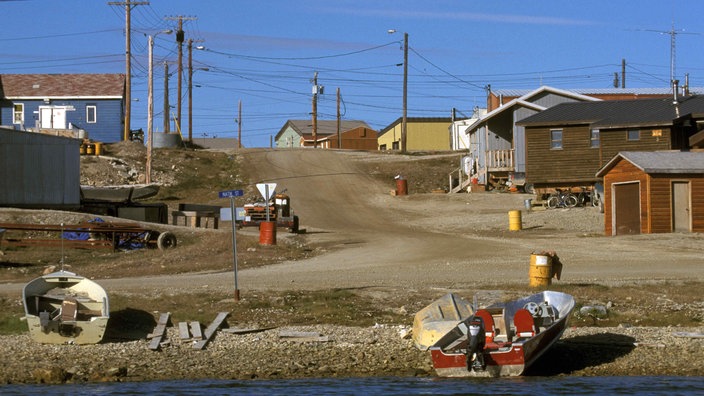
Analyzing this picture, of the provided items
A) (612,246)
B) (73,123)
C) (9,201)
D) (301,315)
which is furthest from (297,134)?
(301,315)

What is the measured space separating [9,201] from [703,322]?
27592 millimetres

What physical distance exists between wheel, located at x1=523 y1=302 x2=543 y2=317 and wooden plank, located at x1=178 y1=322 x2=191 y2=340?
625 cm

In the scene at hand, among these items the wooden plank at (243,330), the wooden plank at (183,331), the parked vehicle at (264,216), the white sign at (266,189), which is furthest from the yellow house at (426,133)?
the wooden plank at (183,331)

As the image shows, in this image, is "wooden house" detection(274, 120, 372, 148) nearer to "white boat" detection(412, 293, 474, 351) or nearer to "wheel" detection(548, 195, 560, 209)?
"wheel" detection(548, 195, 560, 209)

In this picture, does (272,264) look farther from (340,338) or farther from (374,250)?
(340,338)

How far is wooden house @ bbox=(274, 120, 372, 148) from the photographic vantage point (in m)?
117

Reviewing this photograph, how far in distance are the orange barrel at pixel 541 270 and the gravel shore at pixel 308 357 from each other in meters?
3.09

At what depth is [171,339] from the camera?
66.6 feet

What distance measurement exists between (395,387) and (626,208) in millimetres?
23036

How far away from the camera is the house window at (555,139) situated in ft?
171

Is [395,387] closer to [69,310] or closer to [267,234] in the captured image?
[69,310]

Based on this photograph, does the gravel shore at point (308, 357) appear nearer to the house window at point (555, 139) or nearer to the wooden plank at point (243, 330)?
the wooden plank at point (243, 330)

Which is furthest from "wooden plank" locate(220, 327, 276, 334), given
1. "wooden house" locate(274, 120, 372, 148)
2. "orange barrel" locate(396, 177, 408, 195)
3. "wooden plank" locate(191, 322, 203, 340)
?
"wooden house" locate(274, 120, 372, 148)

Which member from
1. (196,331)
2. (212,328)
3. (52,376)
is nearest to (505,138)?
(212,328)
